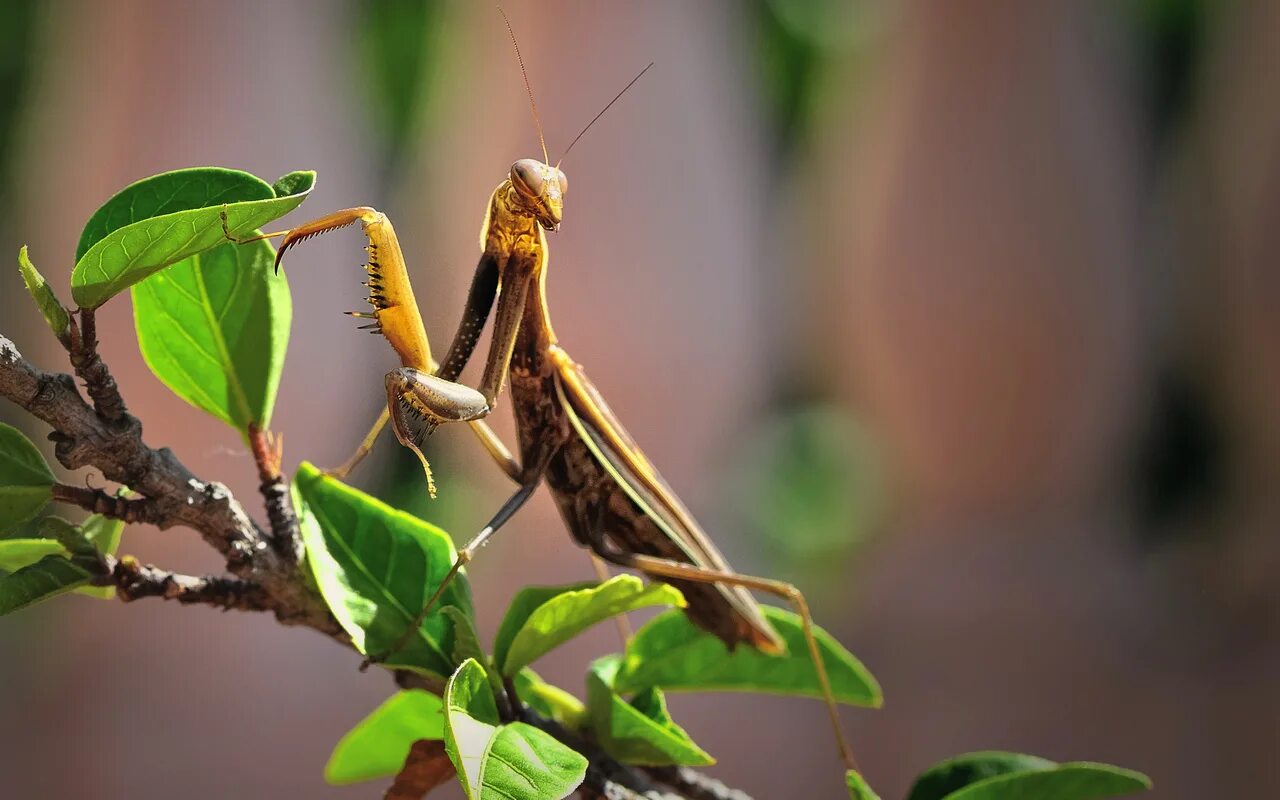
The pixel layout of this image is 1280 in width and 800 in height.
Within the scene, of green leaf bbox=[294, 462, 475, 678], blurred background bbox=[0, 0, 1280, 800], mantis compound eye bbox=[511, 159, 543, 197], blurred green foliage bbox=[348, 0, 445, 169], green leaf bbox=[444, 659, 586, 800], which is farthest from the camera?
blurred green foliage bbox=[348, 0, 445, 169]

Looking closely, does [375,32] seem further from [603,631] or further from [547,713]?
[547,713]

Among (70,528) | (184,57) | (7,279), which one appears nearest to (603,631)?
(7,279)

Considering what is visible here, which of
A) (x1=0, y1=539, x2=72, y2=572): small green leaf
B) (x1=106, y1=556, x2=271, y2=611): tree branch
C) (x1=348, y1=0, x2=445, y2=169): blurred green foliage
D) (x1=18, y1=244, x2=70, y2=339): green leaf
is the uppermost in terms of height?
(x1=348, y1=0, x2=445, y2=169): blurred green foliage

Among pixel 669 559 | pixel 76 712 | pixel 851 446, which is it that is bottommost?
pixel 76 712

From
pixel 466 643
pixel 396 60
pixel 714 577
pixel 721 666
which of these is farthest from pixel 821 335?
pixel 466 643

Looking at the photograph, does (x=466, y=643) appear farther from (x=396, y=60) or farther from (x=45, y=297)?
(x=396, y=60)

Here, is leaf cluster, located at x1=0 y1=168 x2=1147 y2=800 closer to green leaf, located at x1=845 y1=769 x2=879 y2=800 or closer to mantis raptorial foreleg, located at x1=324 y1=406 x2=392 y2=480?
green leaf, located at x1=845 y1=769 x2=879 y2=800

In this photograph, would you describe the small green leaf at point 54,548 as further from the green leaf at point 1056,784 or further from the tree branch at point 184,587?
the green leaf at point 1056,784

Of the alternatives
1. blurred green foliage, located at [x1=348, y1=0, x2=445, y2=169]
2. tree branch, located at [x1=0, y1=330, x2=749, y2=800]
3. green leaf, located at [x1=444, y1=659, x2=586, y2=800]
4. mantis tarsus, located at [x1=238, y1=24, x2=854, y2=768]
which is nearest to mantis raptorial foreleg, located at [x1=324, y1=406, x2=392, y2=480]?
mantis tarsus, located at [x1=238, y1=24, x2=854, y2=768]
